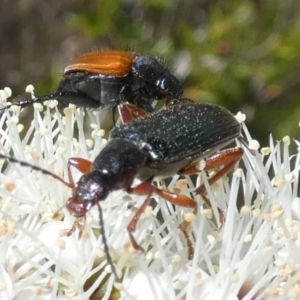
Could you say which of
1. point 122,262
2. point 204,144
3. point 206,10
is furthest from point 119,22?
point 122,262

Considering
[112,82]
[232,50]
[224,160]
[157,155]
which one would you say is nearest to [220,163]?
[224,160]

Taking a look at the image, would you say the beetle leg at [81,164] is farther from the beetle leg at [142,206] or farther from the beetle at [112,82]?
the beetle at [112,82]

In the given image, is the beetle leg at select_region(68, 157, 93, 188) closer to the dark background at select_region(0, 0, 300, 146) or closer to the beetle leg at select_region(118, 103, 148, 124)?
the beetle leg at select_region(118, 103, 148, 124)

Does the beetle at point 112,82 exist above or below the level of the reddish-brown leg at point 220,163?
above

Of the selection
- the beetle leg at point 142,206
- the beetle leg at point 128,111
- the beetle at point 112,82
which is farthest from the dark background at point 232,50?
the beetle leg at point 142,206

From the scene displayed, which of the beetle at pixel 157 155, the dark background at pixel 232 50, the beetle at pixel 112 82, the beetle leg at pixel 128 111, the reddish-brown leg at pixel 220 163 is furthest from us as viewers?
the dark background at pixel 232 50

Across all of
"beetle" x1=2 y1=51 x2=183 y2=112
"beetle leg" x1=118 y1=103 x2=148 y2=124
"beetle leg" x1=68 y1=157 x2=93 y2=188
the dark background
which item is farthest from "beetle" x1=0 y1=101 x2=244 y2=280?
the dark background
